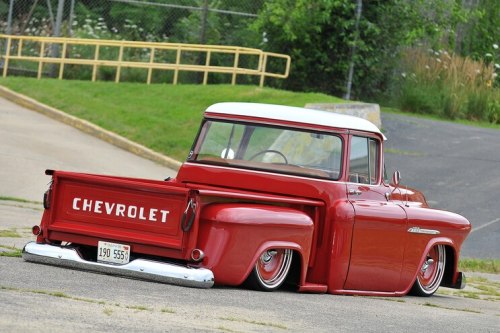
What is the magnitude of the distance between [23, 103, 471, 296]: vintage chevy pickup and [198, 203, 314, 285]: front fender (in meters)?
0.01

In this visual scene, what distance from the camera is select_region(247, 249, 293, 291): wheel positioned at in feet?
34.2

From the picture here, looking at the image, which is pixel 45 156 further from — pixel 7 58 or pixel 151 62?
pixel 7 58

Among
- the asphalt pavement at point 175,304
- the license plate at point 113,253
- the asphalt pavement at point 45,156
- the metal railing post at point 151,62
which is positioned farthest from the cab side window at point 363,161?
the metal railing post at point 151,62

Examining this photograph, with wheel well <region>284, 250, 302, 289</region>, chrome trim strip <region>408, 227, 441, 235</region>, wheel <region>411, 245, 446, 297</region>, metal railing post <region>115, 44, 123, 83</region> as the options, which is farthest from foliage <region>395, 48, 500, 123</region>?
wheel well <region>284, 250, 302, 289</region>

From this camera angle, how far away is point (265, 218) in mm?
10219

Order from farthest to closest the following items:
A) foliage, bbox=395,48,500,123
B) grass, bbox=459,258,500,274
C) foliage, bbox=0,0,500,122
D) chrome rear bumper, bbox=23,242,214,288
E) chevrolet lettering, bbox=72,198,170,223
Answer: foliage, bbox=395,48,500,123 < foliage, bbox=0,0,500,122 < grass, bbox=459,258,500,274 < chevrolet lettering, bbox=72,198,170,223 < chrome rear bumper, bbox=23,242,214,288

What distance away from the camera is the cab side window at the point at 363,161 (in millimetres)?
11688

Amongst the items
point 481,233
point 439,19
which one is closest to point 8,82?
point 439,19

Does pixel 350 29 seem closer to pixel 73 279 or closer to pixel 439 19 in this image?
pixel 439 19

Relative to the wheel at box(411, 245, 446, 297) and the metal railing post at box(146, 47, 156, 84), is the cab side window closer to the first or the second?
the wheel at box(411, 245, 446, 297)

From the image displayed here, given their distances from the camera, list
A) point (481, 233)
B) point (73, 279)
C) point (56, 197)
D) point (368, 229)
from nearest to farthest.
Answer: point (73, 279) → point (56, 197) → point (368, 229) → point (481, 233)

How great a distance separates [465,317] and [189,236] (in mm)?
2459

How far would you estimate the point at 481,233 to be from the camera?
1831 cm

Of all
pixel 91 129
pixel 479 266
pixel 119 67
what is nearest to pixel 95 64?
pixel 119 67
